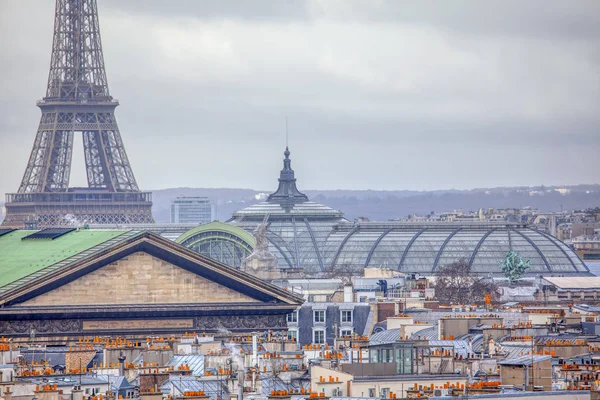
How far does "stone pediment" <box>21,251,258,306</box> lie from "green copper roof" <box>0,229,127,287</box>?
2.59 metres

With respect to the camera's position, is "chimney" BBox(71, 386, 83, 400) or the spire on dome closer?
"chimney" BBox(71, 386, 83, 400)

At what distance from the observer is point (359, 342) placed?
6175cm

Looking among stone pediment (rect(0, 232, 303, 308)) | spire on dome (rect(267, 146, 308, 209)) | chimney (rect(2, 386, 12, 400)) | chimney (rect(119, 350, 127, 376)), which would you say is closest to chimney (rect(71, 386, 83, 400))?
chimney (rect(2, 386, 12, 400))

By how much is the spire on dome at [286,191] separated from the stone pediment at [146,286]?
107m

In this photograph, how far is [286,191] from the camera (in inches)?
7505

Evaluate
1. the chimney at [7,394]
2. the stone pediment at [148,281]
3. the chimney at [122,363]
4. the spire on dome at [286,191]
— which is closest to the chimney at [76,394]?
the chimney at [7,394]

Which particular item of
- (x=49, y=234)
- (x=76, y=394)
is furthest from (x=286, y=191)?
(x=76, y=394)

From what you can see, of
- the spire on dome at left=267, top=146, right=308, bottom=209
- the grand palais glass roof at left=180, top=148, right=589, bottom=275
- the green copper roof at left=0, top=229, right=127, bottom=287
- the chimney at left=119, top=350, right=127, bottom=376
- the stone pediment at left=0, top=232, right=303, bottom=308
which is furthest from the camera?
the spire on dome at left=267, top=146, right=308, bottom=209

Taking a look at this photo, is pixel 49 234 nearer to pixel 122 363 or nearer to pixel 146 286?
pixel 146 286

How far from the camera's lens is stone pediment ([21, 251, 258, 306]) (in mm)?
78438

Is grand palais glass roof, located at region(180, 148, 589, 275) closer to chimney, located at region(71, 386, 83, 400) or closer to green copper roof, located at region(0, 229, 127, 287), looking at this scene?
green copper roof, located at region(0, 229, 127, 287)

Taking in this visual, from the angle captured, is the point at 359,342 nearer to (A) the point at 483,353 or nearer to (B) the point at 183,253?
(A) the point at 483,353

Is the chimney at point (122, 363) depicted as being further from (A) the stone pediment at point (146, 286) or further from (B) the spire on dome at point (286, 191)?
(B) the spire on dome at point (286, 191)

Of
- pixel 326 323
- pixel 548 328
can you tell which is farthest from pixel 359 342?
pixel 326 323
